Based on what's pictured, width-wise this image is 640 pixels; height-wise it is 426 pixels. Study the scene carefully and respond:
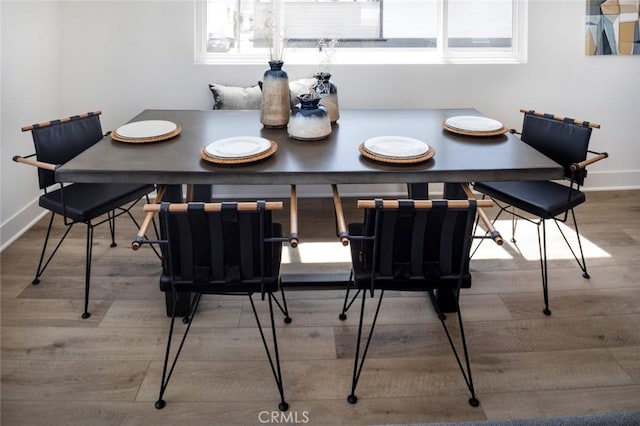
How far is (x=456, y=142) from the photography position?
246 cm

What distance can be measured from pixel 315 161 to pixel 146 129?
0.87m

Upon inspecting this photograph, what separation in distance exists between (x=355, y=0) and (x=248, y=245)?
2.87m

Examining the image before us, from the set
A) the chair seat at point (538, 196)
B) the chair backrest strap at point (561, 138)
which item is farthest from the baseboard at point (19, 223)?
the chair backrest strap at point (561, 138)

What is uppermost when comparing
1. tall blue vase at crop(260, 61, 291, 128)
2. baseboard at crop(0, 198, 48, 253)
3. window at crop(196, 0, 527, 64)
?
window at crop(196, 0, 527, 64)

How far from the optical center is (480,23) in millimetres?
4160

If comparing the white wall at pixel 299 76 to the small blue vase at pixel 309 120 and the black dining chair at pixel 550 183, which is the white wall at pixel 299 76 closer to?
the black dining chair at pixel 550 183

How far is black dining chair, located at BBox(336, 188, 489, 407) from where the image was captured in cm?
177

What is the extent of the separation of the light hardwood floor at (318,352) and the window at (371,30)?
5.75 ft

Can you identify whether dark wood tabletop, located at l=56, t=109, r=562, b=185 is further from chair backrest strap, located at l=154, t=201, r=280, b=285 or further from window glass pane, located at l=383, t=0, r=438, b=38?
window glass pane, located at l=383, t=0, r=438, b=38

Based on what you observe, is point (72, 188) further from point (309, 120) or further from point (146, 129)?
point (309, 120)

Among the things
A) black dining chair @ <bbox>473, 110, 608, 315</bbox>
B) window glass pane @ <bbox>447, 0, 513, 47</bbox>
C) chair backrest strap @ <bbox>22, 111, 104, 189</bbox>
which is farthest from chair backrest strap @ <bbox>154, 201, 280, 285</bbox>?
window glass pane @ <bbox>447, 0, 513, 47</bbox>

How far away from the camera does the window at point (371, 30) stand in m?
4.07

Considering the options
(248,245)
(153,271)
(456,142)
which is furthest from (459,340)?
(153,271)

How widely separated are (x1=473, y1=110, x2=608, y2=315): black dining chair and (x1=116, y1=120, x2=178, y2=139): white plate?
1.59 metres
